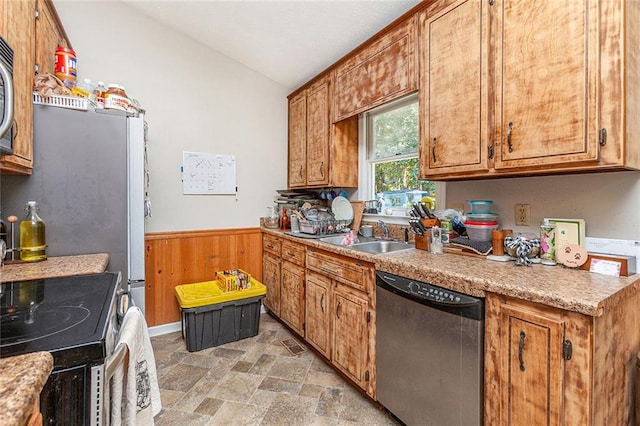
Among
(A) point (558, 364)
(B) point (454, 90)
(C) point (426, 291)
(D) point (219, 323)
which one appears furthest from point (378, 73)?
(D) point (219, 323)

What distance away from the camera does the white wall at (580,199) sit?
134cm

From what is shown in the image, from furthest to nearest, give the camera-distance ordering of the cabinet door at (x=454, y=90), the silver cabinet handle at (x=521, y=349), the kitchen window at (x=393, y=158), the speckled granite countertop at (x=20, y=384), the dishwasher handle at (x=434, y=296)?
1. the kitchen window at (x=393, y=158)
2. the cabinet door at (x=454, y=90)
3. the dishwasher handle at (x=434, y=296)
4. the silver cabinet handle at (x=521, y=349)
5. the speckled granite countertop at (x=20, y=384)

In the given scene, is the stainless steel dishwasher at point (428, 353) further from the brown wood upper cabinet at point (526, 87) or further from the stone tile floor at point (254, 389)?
the brown wood upper cabinet at point (526, 87)

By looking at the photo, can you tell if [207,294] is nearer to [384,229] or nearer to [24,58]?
[384,229]

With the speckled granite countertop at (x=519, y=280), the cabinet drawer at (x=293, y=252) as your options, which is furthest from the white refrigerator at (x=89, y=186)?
the speckled granite countertop at (x=519, y=280)

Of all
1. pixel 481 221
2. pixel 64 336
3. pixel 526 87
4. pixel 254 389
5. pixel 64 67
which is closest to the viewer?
pixel 64 336

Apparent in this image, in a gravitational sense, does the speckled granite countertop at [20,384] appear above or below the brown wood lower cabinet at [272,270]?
above

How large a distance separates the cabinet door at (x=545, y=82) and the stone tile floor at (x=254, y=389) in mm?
1652

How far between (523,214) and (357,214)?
1.45m

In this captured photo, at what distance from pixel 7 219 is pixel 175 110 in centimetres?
168

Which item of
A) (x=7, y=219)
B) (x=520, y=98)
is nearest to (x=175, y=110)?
(x=7, y=219)

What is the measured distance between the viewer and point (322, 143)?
284cm

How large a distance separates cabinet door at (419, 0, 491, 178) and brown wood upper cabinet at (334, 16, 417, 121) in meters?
0.11

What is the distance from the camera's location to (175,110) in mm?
2854
